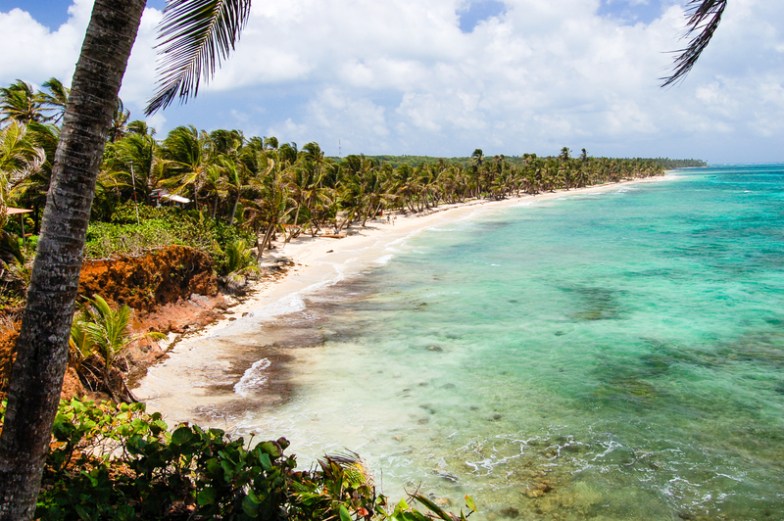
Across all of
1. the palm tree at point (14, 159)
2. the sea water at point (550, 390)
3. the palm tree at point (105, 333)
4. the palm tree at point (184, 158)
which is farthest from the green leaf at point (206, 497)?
the palm tree at point (184, 158)

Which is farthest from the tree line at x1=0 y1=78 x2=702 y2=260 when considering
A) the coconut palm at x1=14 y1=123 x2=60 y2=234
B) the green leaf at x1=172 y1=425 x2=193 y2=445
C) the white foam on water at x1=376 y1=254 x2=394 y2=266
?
the white foam on water at x1=376 y1=254 x2=394 y2=266

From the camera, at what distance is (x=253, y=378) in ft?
41.3

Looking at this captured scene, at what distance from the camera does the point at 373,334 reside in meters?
16.5

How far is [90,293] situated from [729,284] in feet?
87.4

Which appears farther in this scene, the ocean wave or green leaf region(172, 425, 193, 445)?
the ocean wave

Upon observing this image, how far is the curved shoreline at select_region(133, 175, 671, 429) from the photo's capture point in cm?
1109

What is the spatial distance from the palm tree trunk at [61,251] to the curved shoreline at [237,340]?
7177 millimetres

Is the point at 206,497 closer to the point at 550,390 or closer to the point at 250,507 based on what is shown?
the point at 250,507

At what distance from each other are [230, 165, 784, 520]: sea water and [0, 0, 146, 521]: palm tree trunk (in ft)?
20.1

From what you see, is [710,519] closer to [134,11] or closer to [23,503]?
[23,503]

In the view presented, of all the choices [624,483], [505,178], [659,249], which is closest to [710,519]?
[624,483]

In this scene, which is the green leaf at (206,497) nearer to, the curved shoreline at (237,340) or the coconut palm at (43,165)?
the curved shoreline at (237,340)

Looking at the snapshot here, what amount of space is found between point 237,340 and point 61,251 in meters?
12.5

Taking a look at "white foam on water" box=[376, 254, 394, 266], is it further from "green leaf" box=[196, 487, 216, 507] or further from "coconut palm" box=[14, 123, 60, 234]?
"green leaf" box=[196, 487, 216, 507]
